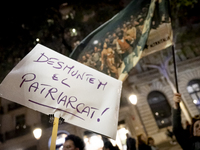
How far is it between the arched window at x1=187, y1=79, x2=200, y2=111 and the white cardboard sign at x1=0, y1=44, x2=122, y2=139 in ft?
49.3

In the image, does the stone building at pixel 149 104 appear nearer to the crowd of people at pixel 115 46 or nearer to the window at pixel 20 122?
→ the window at pixel 20 122

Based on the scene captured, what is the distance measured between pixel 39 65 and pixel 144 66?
14972 millimetres

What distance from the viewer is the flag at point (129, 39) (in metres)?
2.16

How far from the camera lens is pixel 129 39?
234 centimetres

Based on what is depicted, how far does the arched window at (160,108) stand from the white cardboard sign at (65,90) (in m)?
13.5

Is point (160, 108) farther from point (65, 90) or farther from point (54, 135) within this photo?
point (54, 135)

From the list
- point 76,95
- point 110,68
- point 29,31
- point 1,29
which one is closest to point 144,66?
point 29,31

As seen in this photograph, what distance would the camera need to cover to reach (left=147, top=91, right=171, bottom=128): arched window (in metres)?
13.1

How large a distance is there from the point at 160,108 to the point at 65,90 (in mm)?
14298

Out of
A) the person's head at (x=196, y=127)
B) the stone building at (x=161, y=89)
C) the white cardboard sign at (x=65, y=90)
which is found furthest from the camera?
the stone building at (x=161, y=89)

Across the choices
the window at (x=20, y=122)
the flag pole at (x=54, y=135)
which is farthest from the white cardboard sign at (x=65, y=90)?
the window at (x=20, y=122)

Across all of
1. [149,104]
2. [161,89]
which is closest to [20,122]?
[149,104]

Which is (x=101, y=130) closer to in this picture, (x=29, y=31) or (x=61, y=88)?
(x=61, y=88)

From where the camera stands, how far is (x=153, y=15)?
7.13 feet
